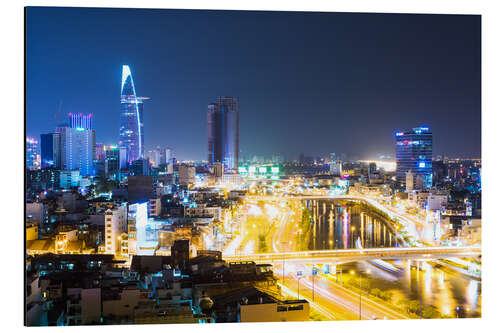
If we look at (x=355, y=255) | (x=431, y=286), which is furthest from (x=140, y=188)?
(x=431, y=286)

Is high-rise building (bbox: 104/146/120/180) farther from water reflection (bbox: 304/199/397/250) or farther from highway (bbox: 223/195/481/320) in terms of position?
water reflection (bbox: 304/199/397/250)

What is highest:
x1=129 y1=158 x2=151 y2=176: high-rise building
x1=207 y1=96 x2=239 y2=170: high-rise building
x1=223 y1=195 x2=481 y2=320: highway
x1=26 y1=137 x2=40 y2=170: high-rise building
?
x1=207 y1=96 x2=239 y2=170: high-rise building

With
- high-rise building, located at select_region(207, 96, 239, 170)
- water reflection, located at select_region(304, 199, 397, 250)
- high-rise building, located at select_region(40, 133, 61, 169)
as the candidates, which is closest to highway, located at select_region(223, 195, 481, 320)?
water reflection, located at select_region(304, 199, 397, 250)

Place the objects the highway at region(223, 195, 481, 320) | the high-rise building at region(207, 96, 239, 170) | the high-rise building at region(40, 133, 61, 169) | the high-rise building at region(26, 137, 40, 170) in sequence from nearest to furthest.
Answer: the high-rise building at region(26, 137, 40, 170)
the highway at region(223, 195, 481, 320)
the high-rise building at region(207, 96, 239, 170)
the high-rise building at region(40, 133, 61, 169)

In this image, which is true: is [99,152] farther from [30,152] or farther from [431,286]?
[431,286]
